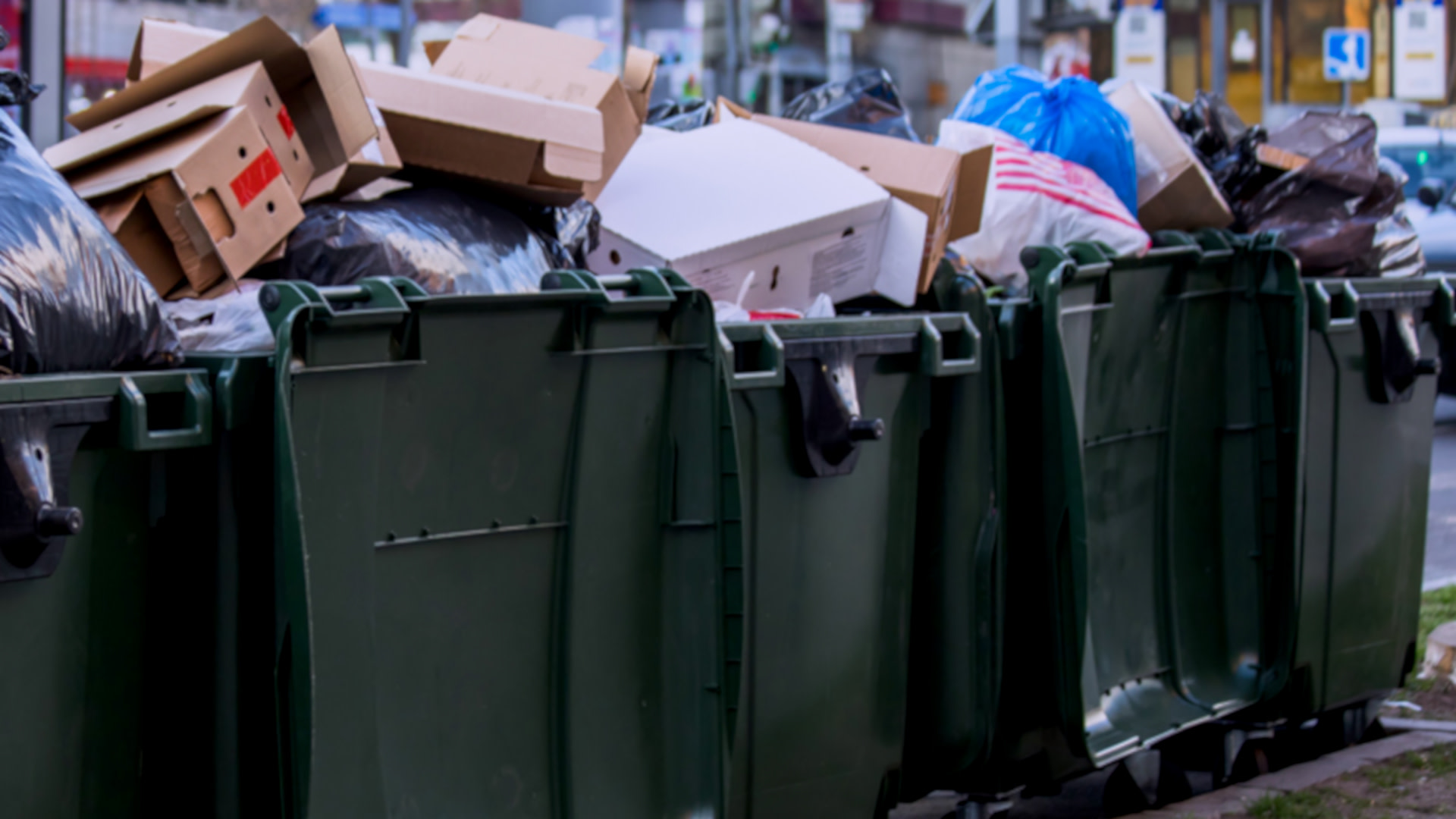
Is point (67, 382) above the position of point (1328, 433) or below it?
above

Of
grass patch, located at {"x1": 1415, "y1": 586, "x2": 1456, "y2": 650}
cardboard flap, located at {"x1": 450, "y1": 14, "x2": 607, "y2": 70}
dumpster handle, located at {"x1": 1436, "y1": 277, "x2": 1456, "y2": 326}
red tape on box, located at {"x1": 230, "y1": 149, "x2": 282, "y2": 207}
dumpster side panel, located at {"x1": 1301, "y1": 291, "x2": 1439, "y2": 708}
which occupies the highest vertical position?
cardboard flap, located at {"x1": 450, "y1": 14, "x2": 607, "y2": 70}

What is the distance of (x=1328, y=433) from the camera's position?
416 cm

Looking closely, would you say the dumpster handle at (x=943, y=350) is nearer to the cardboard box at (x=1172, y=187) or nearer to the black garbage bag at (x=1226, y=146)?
the cardboard box at (x=1172, y=187)

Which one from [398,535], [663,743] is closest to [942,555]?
Answer: [663,743]

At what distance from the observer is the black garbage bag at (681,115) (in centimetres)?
462

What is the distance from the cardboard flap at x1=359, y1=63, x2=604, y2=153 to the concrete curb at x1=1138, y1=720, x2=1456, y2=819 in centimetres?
199

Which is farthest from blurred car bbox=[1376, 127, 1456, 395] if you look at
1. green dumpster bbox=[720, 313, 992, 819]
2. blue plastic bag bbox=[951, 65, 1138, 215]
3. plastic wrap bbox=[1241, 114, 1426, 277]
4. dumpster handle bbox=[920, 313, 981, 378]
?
green dumpster bbox=[720, 313, 992, 819]

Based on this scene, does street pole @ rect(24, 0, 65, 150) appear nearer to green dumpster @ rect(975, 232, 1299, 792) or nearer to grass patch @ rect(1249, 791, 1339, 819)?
green dumpster @ rect(975, 232, 1299, 792)

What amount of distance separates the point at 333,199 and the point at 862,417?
106cm

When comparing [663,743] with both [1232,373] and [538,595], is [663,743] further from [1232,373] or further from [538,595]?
[1232,373]

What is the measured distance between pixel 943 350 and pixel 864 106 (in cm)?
144

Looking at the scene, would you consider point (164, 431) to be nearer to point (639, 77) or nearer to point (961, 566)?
point (961, 566)

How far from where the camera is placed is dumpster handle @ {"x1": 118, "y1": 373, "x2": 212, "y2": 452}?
2.20 metres

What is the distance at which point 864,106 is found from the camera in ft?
15.1
